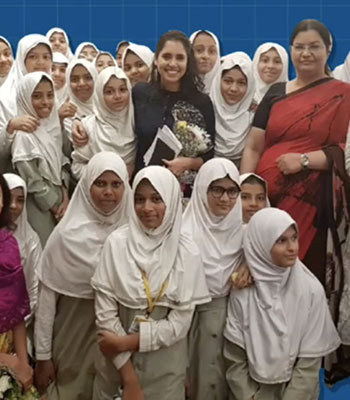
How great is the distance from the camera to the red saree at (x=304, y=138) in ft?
8.69

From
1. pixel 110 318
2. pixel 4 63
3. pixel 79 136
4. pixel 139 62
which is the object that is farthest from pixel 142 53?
pixel 110 318

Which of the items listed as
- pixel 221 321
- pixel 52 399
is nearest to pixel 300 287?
pixel 221 321

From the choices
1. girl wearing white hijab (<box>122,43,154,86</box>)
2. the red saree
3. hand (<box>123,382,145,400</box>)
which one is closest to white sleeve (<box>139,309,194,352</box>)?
hand (<box>123,382,145,400</box>)

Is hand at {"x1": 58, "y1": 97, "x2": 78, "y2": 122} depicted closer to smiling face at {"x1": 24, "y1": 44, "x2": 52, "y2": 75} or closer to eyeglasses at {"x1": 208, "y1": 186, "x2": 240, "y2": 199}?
smiling face at {"x1": 24, "y1": 44, "x2": 52, "y2": 75}

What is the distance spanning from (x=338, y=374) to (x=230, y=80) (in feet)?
4.26

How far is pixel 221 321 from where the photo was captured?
2318 mm

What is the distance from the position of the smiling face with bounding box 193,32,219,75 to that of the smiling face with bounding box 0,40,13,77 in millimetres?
970

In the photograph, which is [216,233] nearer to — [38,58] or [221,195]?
[221,195]

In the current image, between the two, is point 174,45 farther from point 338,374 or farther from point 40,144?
point 338,374

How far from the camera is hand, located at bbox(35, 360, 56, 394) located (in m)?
2.38

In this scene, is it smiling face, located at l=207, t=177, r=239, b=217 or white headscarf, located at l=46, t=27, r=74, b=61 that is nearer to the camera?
smiling face, located at l=207, t=177, r=239, b=217

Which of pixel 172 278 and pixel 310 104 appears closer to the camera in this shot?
pixel 172 278

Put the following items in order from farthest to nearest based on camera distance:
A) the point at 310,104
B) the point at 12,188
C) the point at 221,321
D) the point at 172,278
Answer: the point at 310,104
the point at 12,188
the point at 221,321
the point at 172,278

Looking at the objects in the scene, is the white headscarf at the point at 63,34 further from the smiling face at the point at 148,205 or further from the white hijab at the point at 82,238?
the smiling face at the point at 148,205
